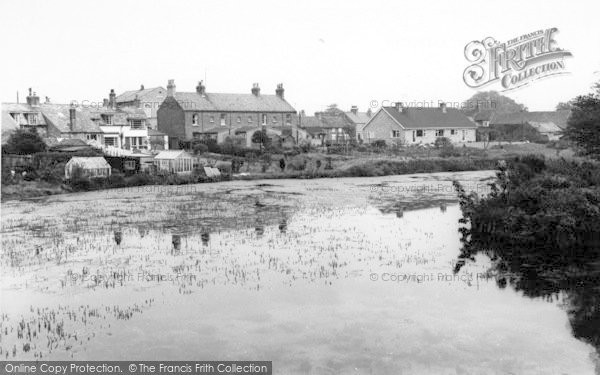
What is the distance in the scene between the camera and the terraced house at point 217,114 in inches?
2911

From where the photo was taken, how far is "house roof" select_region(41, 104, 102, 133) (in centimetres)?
6194

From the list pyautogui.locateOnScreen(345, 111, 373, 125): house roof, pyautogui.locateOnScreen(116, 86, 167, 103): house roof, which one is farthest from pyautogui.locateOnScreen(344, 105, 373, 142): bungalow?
pyautogui.locateOnScreen(116, 86, 167, 103): house roof

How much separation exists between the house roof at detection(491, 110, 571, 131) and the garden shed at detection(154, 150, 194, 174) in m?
60.9

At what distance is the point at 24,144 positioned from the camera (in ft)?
162

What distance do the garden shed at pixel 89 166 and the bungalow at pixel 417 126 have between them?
40.7m

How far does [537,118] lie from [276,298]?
296 feet

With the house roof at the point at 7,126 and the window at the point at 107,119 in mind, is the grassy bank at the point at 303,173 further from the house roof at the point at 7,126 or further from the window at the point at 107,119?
the window at the point at 107,119

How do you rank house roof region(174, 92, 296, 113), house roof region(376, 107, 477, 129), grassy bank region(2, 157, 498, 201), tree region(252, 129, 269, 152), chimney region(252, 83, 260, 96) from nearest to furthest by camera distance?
grassy bank region(2, 157, 498, 201) → tree region(252, 129, 269, 152) → house roof region(174, 92, 296, 113) → house roof region(376, 107, 477, 129) → chimney region(252, 83, 260, 96)

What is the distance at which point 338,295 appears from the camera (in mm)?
15891

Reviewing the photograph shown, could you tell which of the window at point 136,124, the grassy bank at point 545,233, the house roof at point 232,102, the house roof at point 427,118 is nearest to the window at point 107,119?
the window at point 136,124

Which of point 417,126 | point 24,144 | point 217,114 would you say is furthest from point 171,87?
point 417,126

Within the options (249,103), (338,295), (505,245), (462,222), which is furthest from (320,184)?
(249,103)

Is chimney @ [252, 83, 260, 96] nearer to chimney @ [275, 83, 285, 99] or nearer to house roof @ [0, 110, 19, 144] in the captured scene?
chimney @ [275, 83, 285, 99]

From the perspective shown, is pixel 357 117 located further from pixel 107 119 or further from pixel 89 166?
pixel 89 166
